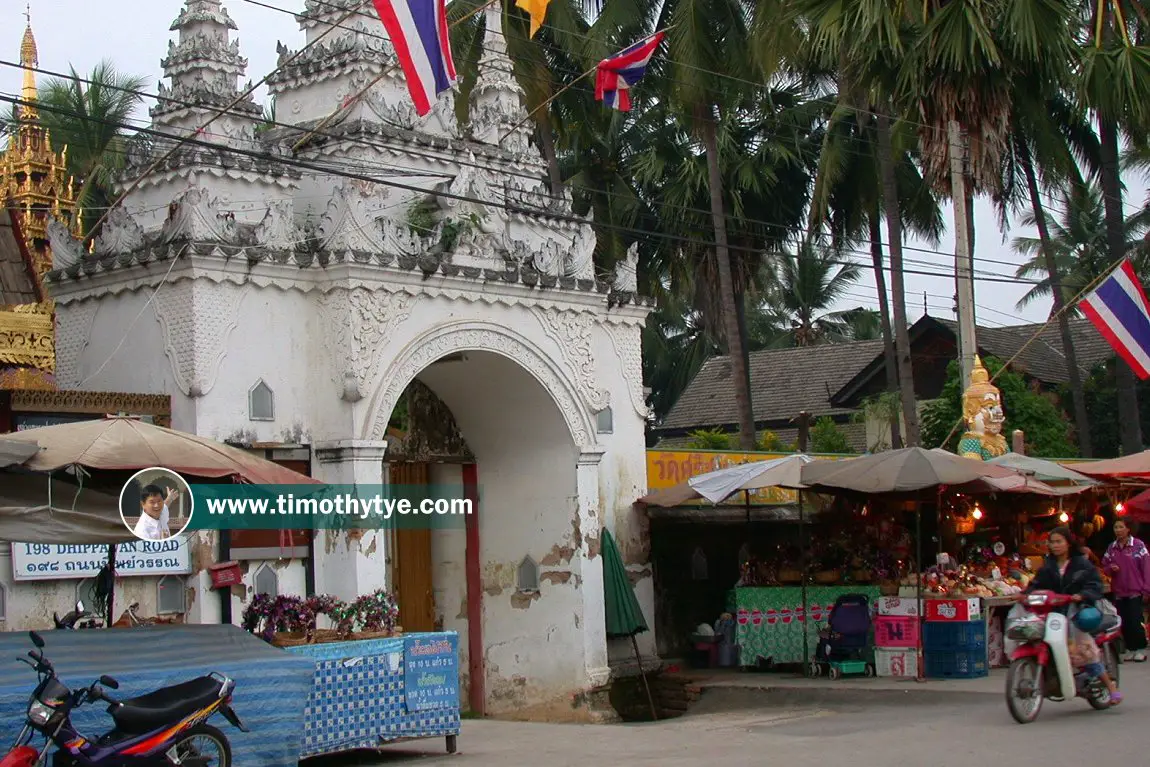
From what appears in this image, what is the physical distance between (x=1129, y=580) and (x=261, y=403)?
9.74 metres

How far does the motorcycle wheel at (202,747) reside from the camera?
9695 millimetres

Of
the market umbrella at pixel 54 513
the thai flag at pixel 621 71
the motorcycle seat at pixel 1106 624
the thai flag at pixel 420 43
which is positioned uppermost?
the thai flag at pixel 621 71

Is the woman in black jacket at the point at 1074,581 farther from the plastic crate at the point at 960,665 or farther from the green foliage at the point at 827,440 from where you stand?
the green foliage at the point at 827,440

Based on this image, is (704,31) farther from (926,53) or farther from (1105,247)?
(1105,247)

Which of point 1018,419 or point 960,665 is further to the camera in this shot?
point 1018,419

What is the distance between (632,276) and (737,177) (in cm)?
1221

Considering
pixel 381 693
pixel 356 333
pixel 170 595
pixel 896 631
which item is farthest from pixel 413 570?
pixel 381 693

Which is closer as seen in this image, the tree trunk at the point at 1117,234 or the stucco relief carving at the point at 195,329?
the stucco relief carving at the point at 195,329

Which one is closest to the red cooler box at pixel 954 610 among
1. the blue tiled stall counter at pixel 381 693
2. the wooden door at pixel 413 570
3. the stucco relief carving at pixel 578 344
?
the stucco relief carving at pixel 578 344

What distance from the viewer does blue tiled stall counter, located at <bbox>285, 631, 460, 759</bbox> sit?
38.3ft

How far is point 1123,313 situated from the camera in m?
21.3

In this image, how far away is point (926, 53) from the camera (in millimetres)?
20453

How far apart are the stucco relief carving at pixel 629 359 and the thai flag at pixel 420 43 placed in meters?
5.87

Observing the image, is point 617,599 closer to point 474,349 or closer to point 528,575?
point 528,575
